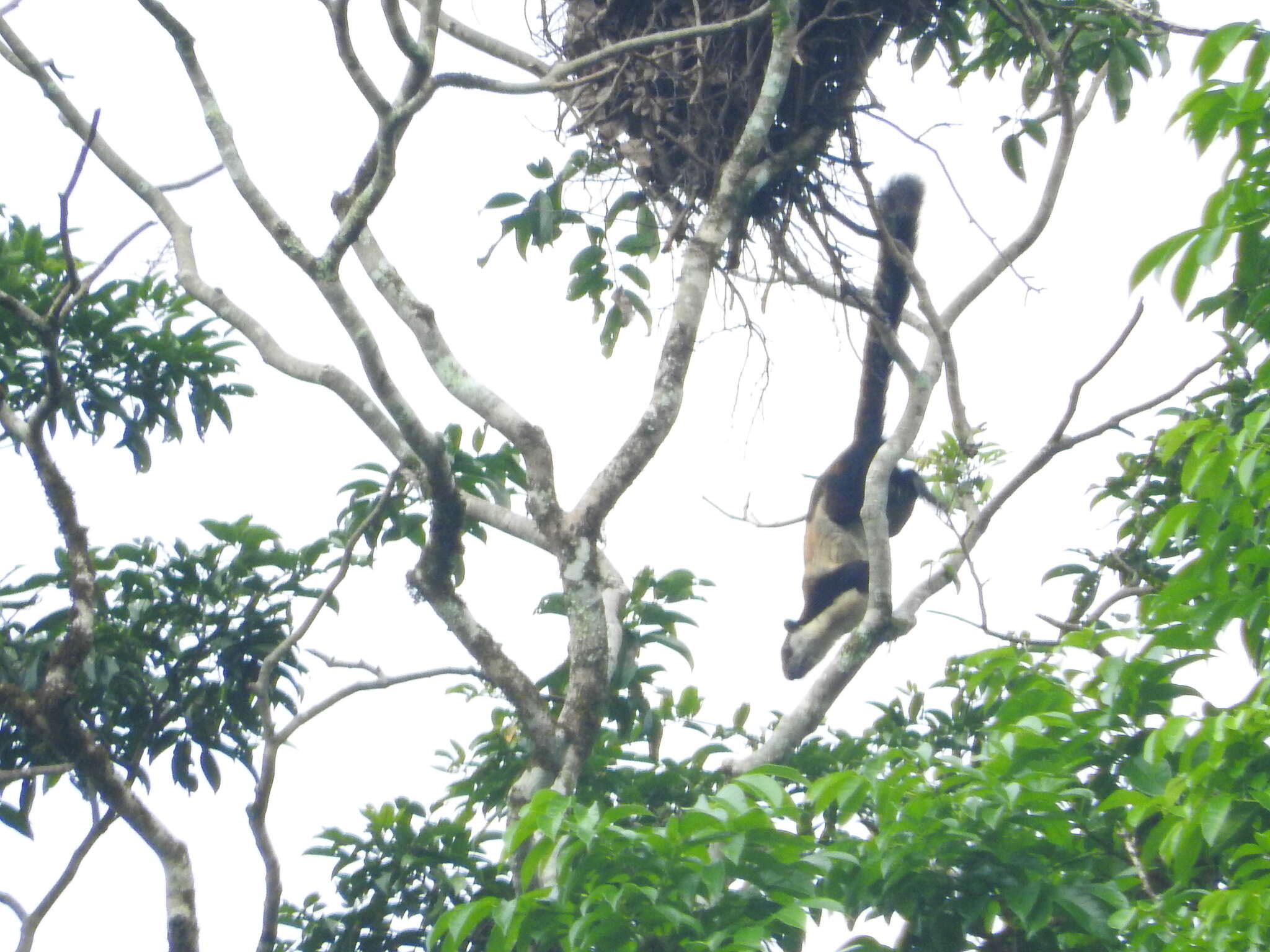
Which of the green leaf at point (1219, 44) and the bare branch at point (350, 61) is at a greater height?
the bare branch at point (350, 61)

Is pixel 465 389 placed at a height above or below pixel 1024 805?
above

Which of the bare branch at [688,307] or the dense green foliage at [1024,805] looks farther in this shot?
the bare branch at [688,307]

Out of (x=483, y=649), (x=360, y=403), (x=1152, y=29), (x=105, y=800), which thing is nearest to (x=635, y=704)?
(x=483, y=649)

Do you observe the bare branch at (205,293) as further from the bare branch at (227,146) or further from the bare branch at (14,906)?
the bare branch at (14,906)

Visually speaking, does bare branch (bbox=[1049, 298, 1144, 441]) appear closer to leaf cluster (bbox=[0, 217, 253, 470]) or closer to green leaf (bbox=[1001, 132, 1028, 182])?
green leaf (bbox=[1001, 132, 1028, 182])

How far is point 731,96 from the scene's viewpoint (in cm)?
437

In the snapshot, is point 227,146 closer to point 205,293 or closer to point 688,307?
point 205,293

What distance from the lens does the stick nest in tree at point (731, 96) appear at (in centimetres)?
436

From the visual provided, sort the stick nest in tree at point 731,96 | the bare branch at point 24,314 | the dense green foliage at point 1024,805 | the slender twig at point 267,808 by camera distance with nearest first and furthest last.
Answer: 1. the dense green foliage at point 1024,805
2. the slender twig at point 267,808
3. the bare branch at point 24,314
4. the stick nest in tree at point 731,96

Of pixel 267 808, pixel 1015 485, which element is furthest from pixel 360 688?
pixel 1015 485

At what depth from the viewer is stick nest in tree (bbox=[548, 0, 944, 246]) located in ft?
14.3

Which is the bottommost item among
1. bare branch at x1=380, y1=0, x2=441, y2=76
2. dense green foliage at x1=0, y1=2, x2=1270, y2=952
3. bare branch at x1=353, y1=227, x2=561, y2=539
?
Answer: dense green foliage at x1=0, y1=2, x2=1270, y2=952

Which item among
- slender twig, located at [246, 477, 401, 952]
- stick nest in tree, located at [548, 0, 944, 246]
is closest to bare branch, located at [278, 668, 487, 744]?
slender twig, located at [246, 477, 401, 952]

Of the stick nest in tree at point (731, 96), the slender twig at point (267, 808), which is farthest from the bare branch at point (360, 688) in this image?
the stick nest in tree at point (731, 96)
